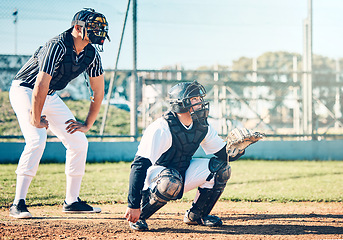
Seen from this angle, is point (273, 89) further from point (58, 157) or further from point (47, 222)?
point (47, 222)

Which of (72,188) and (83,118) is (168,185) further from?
(83,118)

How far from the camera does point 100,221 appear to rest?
171 inches

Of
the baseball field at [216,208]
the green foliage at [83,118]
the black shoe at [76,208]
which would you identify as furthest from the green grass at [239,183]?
the green foliage at [83,118]

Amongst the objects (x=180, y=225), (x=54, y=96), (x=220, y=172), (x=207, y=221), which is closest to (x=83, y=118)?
(x=54, y=96)

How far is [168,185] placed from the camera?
12.4 ft

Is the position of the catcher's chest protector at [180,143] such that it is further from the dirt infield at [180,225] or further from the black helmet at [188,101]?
the dirt infield at [180,225]

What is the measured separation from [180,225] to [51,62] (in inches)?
79.8

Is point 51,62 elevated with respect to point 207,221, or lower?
elevated

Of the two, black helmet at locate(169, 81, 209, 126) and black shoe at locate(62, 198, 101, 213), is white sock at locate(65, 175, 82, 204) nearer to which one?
black shoe at locate(62, 198, 101, 213)

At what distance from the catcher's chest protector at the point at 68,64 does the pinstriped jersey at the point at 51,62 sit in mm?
20

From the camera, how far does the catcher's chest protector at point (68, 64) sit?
4.34 meters

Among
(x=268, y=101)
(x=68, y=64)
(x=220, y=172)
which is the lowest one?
(x=220, y=172)

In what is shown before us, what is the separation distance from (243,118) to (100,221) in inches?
342

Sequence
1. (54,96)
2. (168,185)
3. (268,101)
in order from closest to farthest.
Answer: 1. (168,185)
2. (54,96)
3. (268,101)
